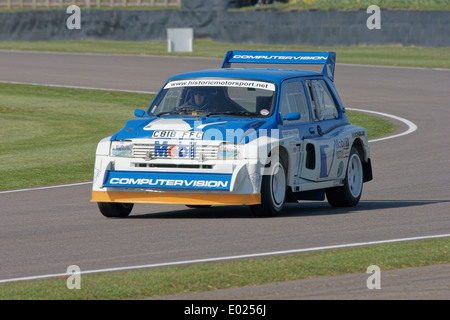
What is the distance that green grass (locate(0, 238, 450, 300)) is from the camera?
7.92 meters

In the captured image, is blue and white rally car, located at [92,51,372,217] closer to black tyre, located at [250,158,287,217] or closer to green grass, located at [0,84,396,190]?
black tyre, located at [250,158,287,217]

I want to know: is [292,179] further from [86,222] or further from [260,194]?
[86,222]

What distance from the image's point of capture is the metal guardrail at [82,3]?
5517cm

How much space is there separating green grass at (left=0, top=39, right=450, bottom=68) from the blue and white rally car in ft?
81.9

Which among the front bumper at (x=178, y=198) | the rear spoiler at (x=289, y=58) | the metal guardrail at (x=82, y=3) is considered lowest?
the front bumper at (x=178, y=198)

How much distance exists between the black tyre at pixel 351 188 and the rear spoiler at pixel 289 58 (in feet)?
3.98

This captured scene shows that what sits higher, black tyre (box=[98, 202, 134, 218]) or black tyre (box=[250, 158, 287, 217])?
black tyre (box=[250, 158, 287, 217])

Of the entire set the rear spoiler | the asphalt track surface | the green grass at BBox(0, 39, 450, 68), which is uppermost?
the rear spoiler

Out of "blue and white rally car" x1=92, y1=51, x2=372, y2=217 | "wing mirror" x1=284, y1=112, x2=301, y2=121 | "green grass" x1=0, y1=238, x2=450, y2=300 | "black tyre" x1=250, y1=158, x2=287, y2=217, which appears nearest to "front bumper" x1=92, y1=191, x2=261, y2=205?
"blue and white rally car" x1=92, y1=51, x2=372, y2=217

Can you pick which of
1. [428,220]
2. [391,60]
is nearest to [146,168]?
[428,220]

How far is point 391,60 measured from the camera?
39750 millimetres

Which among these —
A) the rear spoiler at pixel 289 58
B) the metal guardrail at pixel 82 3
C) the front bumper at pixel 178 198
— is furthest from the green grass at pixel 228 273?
the metal guardrail at pixel 82 3

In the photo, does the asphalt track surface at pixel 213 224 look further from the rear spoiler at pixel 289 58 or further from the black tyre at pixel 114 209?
the rear spoiler at pixel 289 58

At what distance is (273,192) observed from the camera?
11758 mm
